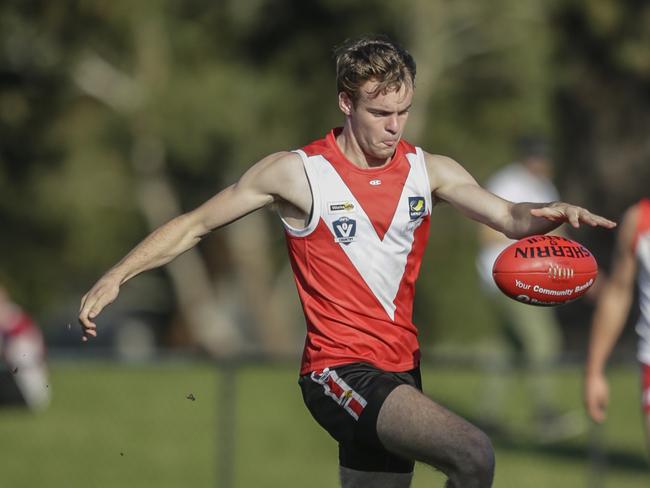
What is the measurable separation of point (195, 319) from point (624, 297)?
77.2ft

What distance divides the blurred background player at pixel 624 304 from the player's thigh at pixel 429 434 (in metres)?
1.93

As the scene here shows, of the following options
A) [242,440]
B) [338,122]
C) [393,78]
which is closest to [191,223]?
[393,78]

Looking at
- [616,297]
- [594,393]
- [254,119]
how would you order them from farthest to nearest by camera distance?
[254,119], [594,393], [616,297]

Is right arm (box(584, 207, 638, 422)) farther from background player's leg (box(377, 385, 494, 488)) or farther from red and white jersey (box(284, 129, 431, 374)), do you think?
background player's leg (box(377, 385, 494, 488))

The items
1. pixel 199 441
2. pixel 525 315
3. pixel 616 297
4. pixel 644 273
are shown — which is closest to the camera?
pixel 644 273

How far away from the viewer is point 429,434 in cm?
516

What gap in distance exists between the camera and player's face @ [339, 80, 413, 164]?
18.5ft

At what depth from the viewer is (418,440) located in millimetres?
5180

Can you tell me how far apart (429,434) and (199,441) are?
21.7 ft

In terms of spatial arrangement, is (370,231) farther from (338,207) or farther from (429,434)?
(429,434)

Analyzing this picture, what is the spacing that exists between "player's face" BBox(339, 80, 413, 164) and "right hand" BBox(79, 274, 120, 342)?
4.16 feet

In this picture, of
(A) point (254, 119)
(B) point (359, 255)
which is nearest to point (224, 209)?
(B) point (359, 255)

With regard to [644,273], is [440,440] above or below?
below

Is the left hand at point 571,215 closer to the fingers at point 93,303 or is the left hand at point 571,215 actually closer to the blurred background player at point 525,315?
the fingers at point 93,303
